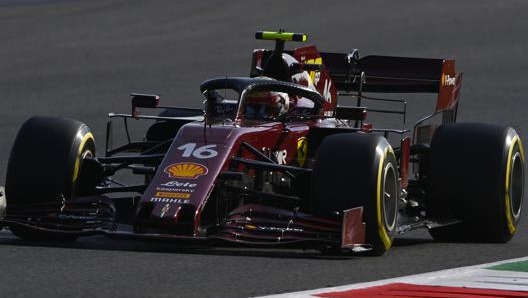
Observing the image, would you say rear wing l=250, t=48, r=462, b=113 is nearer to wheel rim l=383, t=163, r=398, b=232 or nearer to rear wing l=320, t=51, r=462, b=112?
rear wing l=320, t=51, r=462, b=112

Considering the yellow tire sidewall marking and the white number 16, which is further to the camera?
the yellow tire sidewall marking

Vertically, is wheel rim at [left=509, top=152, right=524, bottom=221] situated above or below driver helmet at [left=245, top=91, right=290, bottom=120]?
below

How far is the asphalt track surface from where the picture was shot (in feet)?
26.0

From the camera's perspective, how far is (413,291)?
24.9 feet

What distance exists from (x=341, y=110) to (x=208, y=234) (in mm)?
1805

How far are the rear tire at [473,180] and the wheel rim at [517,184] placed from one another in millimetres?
210

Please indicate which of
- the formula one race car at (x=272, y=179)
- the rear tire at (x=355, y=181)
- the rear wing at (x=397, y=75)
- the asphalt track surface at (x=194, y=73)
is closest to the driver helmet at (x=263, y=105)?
the formula one race car at (x=272, y=179)

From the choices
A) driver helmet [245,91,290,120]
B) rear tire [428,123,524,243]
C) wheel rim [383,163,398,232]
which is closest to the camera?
wheel rim [383,163,398,232]

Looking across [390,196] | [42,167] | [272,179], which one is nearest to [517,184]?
[390,196]

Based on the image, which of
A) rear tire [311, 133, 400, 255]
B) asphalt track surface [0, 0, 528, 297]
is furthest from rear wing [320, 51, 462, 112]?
rear tire [311, 133, 400, 255]

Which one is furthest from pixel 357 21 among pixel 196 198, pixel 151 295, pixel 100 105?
pixel 151 295

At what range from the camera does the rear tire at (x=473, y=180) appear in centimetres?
1008

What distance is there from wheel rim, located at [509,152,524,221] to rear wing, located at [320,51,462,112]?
46.7 inches

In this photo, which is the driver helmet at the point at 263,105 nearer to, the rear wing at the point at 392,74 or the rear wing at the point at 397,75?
the rear wing at the point at 392,74
